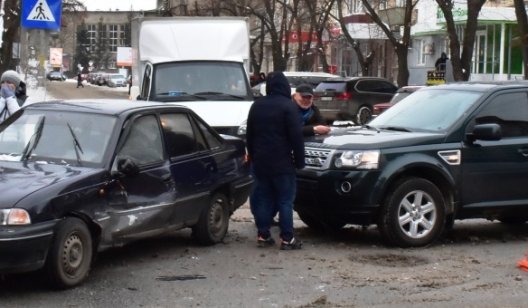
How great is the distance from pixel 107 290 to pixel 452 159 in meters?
3.93

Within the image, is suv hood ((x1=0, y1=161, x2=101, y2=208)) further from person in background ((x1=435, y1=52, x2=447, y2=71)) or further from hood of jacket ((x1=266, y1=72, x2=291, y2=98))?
person in background ((x1=435, y1=52, x2=447, y2=71))

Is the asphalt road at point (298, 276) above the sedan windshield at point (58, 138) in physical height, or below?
below

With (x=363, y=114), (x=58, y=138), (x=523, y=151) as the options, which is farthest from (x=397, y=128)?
(x=363, y=114)

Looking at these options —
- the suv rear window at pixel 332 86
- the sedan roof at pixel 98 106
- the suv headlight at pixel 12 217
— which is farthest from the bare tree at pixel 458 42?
the suv headlight at pixel 12 217

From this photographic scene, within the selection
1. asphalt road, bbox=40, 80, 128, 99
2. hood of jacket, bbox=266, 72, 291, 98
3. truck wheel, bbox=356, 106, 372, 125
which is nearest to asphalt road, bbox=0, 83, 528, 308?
hood of jacket, bbox=266, 72, 291, 98

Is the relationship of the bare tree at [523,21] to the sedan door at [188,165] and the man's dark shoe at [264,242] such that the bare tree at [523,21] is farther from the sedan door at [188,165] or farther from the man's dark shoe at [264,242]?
the sedan door at [188,165]

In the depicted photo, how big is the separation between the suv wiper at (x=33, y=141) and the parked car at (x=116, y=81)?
245ft

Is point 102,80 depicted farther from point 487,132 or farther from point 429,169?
point 487,132

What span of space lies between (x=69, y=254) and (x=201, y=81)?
852cm

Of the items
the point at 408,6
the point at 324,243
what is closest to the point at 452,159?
the point at 324,243

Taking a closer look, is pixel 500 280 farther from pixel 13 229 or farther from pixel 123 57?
pixel 123 57

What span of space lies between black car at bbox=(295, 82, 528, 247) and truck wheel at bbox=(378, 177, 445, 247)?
0.03 ft

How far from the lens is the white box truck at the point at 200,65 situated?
46.2 feet

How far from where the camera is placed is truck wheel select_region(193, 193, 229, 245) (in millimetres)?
8367
